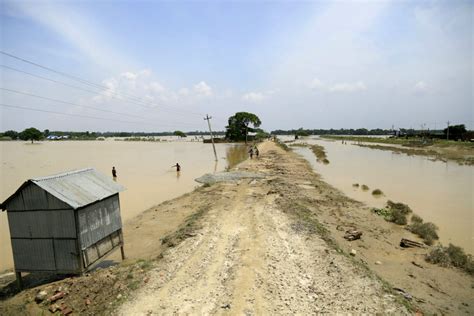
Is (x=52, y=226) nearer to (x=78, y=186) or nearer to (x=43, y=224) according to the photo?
(x=43, y=224)

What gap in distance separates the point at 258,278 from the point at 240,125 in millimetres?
90647

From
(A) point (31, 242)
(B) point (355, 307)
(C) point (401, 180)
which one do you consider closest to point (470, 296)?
(B) point (355, 307)

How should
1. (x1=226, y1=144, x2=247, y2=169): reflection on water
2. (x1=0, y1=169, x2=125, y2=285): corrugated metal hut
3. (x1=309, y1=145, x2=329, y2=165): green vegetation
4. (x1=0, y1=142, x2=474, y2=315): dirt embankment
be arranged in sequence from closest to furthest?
(x1=0, y1=142, x2=474, y2=315): dirt embankment, (x1=0, y1=169, x2=125, y2=285): corrugated metal hut, (x1=226, y1=144, x2=247, y2=169): reflection on water, (x1=309, y1=145, x2=329, y2=165): green vegetation

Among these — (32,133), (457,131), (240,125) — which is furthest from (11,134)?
(457,131)

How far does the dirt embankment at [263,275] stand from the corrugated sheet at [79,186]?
216cm

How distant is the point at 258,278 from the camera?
7.27 m

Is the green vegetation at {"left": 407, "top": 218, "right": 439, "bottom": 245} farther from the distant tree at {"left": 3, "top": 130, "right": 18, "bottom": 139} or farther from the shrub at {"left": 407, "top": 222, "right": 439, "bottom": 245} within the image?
the distant tree at {"left": 3, "top": 130, "right": 18, "bottom": 139}

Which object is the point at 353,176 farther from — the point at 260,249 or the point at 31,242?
the point at 31,242

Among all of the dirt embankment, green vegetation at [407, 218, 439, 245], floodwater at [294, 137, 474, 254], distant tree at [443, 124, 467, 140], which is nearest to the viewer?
the dirt embankment

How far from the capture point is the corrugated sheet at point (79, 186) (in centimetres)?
757

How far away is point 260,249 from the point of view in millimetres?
9102

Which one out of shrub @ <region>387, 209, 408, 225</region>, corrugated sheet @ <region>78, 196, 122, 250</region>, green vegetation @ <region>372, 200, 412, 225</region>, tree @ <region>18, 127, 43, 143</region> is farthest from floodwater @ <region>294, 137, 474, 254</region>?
tree @ <region>18, 127, 43, 143</region>

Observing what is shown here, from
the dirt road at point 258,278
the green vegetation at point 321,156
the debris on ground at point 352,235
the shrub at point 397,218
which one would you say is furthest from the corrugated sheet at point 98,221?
the green vegetation at point 321,156

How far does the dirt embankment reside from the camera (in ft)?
20.8
